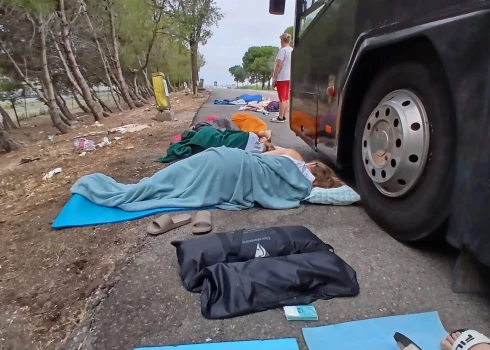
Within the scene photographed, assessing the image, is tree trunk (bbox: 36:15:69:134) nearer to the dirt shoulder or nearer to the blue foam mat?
the dirt shoulder

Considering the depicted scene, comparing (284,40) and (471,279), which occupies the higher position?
(284,40)

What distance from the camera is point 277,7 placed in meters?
4.42

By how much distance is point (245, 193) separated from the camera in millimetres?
3088

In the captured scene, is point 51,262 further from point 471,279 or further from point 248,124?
point 248,124

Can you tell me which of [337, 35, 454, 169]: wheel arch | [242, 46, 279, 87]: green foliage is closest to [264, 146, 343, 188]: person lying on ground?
[337, 35, 454, 169]: wheel arch

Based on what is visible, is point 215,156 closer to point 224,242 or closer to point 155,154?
point 224,242

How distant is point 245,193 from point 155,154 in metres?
2.56

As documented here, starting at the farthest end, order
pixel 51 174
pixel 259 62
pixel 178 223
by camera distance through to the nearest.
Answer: pixel 259 62 < pixel 51 174 < pixel 178 223

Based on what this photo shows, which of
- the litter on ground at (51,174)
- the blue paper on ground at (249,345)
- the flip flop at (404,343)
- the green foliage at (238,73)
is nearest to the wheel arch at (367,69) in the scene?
the flip flop at (404,343)

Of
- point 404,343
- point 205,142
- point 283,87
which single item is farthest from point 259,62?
point 404,343

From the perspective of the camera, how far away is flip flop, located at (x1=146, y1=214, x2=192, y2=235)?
98.5 inches

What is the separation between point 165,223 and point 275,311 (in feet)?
4.01

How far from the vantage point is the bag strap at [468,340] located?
4.17 feet

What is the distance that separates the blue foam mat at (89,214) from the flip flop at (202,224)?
388 millimetres
